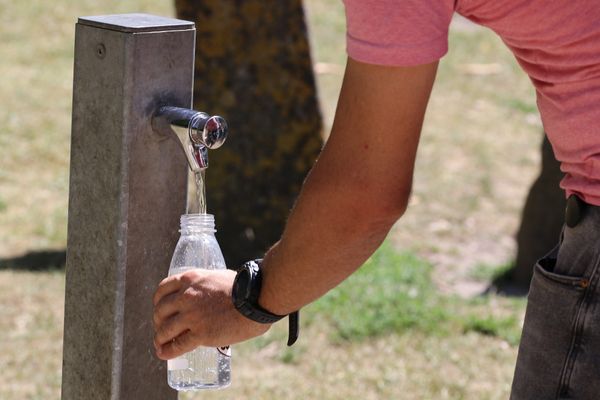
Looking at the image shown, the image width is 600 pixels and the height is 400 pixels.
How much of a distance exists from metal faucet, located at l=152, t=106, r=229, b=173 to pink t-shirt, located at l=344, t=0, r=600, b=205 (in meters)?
0.51

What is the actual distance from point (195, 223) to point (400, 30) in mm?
731

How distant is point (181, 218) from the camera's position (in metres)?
2.43

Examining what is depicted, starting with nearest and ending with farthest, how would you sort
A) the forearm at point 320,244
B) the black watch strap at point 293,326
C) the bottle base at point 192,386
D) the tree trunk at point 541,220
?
the forearm at point 320,244, the black watch strap at point 293,326, the bottle base at point 192,386, the tree trunk at point 541,220

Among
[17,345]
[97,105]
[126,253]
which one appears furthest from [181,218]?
[17,345]

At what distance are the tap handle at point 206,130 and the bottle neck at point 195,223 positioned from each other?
150 mm

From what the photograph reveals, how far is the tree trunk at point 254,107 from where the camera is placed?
18.5 feet

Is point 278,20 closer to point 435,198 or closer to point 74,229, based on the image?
point 435,198

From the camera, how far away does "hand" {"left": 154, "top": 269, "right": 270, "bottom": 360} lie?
6.91 ft

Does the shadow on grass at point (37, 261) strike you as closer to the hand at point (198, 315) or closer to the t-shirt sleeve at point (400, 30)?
the hand at point (198, 315)

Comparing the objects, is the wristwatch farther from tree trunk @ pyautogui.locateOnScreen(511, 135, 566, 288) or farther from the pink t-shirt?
tree trunk @ pyautogui.locateOnScreen(511, 135, 566, 288)

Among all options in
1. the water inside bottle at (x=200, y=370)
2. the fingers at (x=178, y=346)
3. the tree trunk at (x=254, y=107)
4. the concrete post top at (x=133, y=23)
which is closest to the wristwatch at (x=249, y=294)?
the fingers at (x=178, y=346)

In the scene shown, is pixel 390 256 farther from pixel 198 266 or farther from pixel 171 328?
pixel 171 328

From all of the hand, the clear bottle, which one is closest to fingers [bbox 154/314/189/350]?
the hand

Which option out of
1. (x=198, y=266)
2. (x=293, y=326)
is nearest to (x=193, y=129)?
(x=198, y=266)
